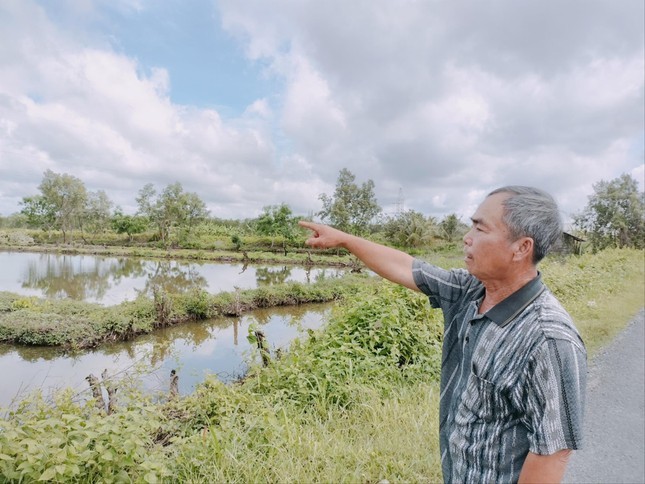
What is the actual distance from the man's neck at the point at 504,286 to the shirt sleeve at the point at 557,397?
0.25 m

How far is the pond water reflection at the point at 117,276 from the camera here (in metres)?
18.1

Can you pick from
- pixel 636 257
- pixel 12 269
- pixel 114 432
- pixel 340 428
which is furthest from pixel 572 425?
pixel 12 269

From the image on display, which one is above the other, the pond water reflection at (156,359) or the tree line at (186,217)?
the tree line at (186,217)

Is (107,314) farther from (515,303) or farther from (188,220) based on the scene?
(188,220)

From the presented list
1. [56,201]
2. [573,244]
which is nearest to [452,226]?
[573,244]

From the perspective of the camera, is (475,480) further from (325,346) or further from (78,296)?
(78,296)

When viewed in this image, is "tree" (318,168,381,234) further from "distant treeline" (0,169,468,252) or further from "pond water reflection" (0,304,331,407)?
"pond water reflection" (0,304,331,407)

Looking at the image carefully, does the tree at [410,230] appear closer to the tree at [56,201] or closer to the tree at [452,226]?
the tree at [452,226]

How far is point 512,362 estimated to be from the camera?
1.11m

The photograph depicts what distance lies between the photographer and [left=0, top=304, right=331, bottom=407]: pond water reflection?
7.83m

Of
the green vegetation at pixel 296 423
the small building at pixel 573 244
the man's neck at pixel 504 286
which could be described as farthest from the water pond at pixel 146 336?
the small building at pixel 573 244

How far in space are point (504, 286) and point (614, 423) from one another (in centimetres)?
338

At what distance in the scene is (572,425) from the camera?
3.26 feet

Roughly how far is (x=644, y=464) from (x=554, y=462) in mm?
2847
